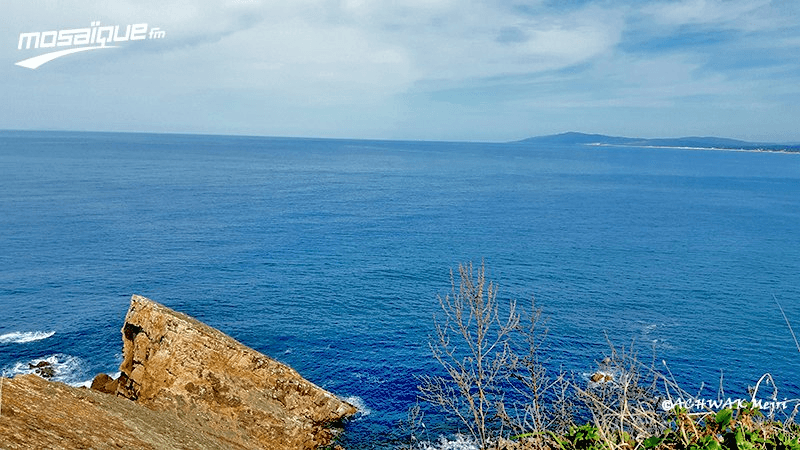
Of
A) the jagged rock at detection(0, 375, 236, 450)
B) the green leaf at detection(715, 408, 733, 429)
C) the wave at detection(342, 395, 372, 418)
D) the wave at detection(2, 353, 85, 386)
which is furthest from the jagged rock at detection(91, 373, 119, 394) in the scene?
the green leaf at detection(715, 408, 733, 429)

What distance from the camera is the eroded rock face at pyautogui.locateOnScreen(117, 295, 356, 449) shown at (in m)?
28.9

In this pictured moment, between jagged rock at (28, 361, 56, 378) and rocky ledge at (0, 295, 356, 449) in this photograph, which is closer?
rocky ledge at (0, 295, 356, 449)

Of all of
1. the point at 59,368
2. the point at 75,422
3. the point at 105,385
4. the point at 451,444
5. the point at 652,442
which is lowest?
the point at 451,444

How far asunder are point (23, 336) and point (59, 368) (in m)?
8.01

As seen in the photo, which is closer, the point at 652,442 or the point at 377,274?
the point at 652,442

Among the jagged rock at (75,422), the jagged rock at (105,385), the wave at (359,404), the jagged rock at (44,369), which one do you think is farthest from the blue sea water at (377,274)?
the jagged rock at (75,422)

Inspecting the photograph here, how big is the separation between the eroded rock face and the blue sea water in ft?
17.3

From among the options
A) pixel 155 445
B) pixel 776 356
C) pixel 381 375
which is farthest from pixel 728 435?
pixel 776 356

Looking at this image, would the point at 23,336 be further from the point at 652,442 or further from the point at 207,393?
the point at 652,442

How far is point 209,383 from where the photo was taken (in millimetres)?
29781

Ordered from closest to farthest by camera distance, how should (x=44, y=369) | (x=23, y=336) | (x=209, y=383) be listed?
(x=209, y=383)
(x=44, y=369)
(x=23, y=336)

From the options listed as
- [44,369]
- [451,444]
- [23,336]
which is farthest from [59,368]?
[451,444]

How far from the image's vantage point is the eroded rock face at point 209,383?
2894cm

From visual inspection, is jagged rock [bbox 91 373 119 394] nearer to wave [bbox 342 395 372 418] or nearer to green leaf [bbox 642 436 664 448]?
wave [bbox 342 395 372 418]
